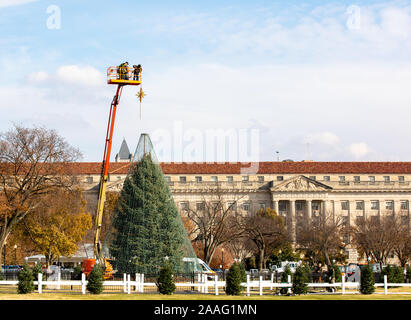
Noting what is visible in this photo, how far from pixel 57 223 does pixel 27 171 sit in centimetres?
707

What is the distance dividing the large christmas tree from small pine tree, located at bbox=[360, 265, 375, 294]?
34.1 ft

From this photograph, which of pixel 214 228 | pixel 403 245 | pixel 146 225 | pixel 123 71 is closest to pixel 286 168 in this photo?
pixel 403 245

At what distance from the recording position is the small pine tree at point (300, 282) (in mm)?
33912

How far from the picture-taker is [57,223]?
65.5 meters

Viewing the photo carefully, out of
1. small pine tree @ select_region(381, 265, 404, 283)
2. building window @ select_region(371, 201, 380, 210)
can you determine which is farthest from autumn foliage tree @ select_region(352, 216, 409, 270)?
building window @ select_region(371, 201, 380, 210)

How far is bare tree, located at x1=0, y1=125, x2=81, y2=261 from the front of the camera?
5869cm

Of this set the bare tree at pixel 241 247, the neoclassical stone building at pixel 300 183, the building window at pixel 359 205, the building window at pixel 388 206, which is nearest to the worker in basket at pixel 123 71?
the bare tree at pixel 241 247

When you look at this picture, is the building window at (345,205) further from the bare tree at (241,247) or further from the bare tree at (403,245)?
the bare tree at (403,245)

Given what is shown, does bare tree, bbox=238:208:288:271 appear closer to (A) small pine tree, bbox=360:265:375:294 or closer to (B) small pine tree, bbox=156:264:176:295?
(A) small pine tree, bbox=360:265:375:294

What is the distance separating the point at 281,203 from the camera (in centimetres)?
13300

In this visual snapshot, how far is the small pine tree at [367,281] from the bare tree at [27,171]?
3220 centimetres

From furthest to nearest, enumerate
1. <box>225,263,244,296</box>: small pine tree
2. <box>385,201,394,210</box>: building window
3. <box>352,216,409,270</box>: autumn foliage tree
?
<box>385,201,394,210</box>: building window → <box>352,216,409,270</box>: autumn foliage tree → <box>225,263,244,296</box>: small pine tree

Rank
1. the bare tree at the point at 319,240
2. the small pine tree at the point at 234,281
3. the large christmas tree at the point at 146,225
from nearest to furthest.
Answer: the small pine tree at the point at 234,281 → the large christmas tree at the point at 146,225 → the bare tree at the point at 319,240
